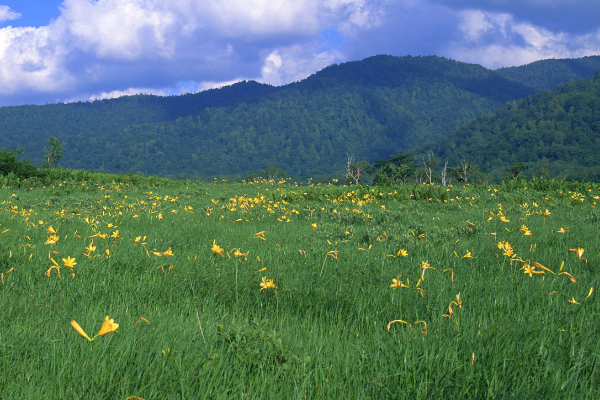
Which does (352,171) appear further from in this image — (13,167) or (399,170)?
(13,167)

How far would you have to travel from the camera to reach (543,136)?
144250 mm

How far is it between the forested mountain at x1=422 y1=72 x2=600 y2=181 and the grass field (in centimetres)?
12669

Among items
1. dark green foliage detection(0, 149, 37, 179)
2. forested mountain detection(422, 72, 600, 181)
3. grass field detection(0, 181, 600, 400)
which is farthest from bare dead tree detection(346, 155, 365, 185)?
forested mountain detection(422, 72, 600, 181)

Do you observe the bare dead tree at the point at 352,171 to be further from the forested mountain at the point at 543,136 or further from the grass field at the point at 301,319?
the forested mountain at the point at 543,136

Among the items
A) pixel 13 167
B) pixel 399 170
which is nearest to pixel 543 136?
pixel 399 170

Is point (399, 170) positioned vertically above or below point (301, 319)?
below

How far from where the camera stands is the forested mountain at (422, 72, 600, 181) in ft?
432

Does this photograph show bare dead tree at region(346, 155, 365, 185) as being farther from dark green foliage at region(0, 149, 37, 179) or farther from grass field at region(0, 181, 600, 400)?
grass field at region(0, 181, 600, 400)

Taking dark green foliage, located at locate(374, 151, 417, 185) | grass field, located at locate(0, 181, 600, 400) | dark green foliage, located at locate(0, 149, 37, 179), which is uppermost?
A: dark green foliage, located at locate(0, 149, 37, 179)

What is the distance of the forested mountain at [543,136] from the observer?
132 m

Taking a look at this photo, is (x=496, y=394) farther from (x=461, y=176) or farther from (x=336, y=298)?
(x=461, y=176)

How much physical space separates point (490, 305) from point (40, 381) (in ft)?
8.21

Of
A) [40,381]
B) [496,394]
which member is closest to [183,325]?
[40,381]

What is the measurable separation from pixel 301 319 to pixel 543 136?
568ft
